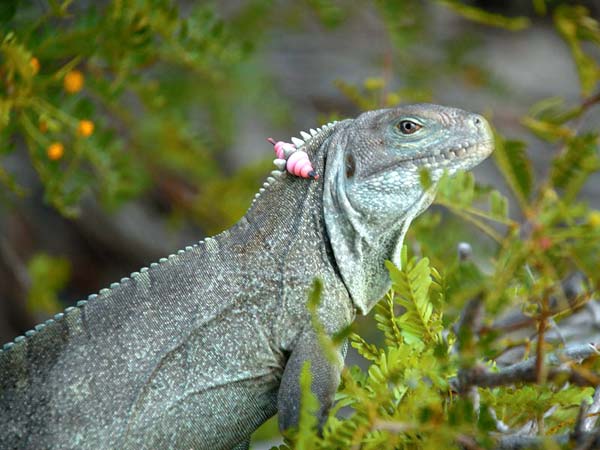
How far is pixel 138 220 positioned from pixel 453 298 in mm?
6139

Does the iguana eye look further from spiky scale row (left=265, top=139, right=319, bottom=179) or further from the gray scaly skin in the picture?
spiky scale row (left=265, top=139, right=319, bottom=179)

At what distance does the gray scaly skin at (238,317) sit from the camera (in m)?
2.48

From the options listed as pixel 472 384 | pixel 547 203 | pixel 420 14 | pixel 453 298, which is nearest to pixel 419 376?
pixel 472 384

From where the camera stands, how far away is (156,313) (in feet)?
8.39

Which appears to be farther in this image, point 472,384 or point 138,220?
point 138,220

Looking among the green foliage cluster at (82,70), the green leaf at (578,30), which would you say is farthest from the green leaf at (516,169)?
the green foliage cluster at (82,70)

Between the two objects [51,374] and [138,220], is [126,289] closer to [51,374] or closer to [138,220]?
[51,374]

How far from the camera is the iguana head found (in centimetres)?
262

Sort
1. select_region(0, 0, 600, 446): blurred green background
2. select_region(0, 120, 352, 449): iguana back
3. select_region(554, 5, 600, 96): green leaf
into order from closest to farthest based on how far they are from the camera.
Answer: select_region(0, 120, 352, 449): iguana back < select_region(0, 0, 600, 446): blurred green background < select_region(554, 5, 600, 96): green leaf

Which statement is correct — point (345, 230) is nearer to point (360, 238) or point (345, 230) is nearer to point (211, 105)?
point (360, 238)

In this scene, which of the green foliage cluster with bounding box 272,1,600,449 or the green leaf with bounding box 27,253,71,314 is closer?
the green foliage cluster with bounding box 272,1,600,449

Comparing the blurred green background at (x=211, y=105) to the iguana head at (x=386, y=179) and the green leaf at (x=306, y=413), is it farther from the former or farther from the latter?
the green leaf at (x=306, y=413)

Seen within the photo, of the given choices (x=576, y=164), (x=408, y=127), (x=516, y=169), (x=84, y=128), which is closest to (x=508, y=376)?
(x=516, y=169)

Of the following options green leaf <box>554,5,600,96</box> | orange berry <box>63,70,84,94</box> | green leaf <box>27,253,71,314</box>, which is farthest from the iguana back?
green leaf <box>27,253,71,314</box>
